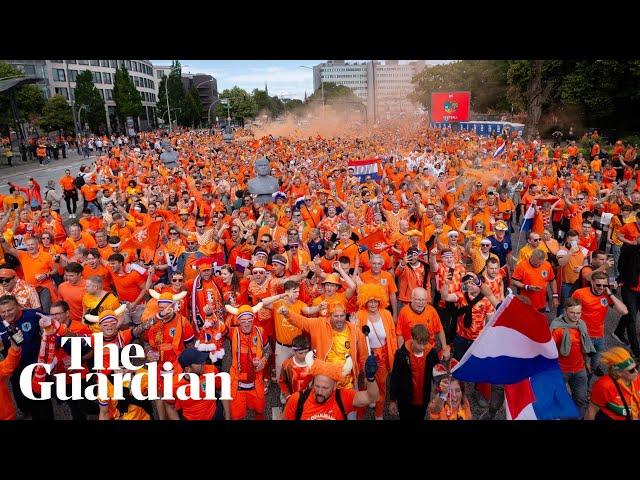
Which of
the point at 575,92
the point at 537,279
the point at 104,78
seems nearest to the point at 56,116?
the point at 104,78

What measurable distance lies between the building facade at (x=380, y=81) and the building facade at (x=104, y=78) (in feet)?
91.1

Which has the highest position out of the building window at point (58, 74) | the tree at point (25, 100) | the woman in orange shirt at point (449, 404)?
the building window at point (58, 74)

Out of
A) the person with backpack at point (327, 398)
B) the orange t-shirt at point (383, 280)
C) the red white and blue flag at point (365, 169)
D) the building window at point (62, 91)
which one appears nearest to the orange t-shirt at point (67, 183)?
the red white and blue flag at point (365, 169)

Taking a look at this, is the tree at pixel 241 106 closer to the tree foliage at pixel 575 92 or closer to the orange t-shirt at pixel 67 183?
the tree foliage at pixel 575 92

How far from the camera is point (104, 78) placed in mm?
70750

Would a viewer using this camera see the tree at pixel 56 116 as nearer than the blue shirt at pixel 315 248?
No

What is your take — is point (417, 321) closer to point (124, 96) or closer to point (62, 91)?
point (124, 96)

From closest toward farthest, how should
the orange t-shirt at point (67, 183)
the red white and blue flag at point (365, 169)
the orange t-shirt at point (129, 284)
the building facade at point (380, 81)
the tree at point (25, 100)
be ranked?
the orange t-shirt at point (129, 284) < the red white and blue flag at point (365, 169) < the orange t-shirt at point (67, 183) < the tree at point (25, 100) < the building facade at point (380, 81)

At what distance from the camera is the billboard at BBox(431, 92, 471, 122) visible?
40375 millimetres

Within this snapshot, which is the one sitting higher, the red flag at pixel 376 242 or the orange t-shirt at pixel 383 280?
the red flag at pixel 376 242

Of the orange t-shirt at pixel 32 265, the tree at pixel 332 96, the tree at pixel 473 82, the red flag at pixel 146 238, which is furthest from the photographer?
the tree at pixel 332 96

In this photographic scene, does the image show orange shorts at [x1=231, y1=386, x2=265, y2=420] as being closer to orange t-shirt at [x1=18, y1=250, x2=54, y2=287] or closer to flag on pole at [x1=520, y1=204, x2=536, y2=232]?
orange t-shirt at [x1=18, y1=250, x2=54, y2=287]

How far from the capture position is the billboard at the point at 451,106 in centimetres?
4038

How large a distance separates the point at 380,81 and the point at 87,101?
297 ft
